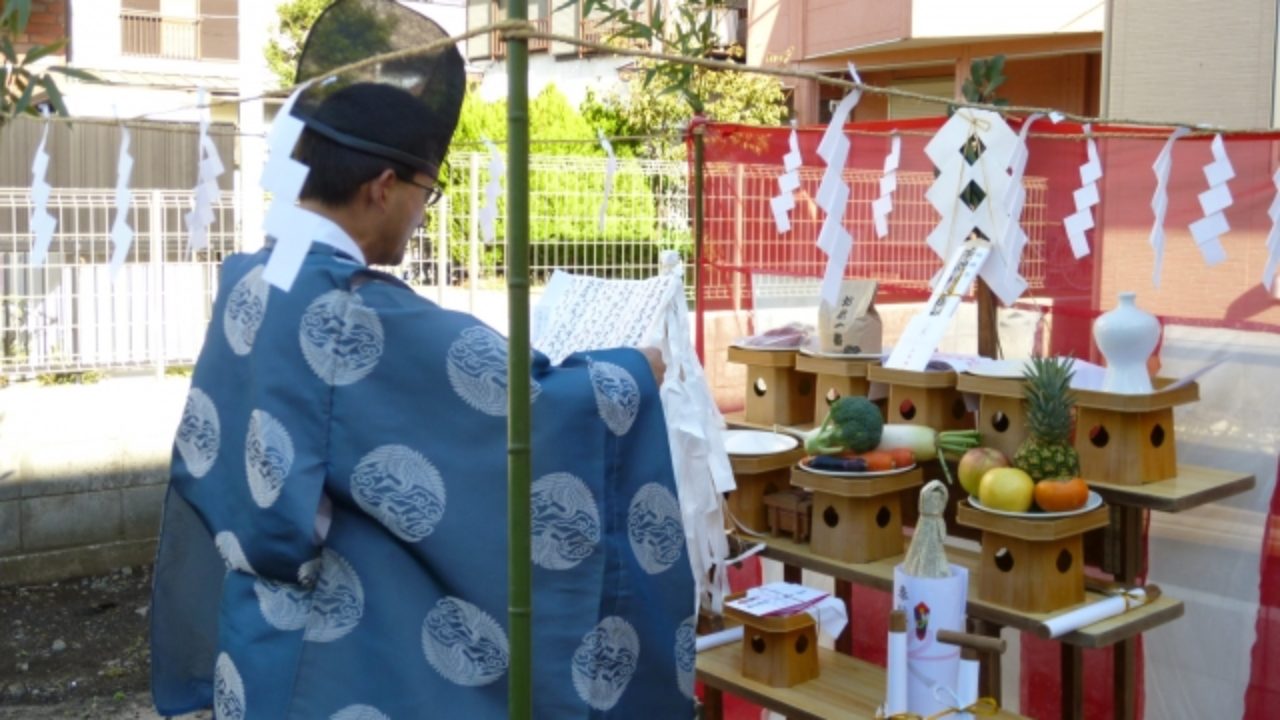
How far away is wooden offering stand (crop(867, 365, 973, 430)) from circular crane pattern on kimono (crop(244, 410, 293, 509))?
167 centimetres

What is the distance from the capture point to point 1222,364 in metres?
3.19

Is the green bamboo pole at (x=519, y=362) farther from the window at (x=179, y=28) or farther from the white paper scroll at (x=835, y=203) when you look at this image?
the window at (x=179, y=28)

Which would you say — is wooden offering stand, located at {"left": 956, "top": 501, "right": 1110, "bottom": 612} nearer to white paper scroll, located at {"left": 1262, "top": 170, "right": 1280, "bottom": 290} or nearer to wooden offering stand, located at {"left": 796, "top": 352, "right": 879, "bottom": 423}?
wooden offering stand, located at {"left": 796, "top": 352, "right": 879, "bottom": 423}

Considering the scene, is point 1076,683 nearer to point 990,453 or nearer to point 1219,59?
point 990,453

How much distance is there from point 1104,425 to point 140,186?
980 centimetres

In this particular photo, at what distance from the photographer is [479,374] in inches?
70.0

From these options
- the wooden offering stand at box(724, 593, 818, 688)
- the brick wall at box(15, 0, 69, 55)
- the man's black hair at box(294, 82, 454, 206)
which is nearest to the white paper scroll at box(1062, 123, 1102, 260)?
the wooden offering stand at box(724, 593, 818, 688)

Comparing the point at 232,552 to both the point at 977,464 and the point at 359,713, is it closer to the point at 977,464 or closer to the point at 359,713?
the point at 359,713

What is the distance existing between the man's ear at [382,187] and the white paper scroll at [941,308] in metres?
1.46

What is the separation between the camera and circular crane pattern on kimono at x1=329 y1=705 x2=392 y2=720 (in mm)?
1828

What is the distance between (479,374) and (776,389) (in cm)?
180

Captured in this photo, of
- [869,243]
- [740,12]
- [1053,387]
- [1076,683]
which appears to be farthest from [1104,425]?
[740,12]

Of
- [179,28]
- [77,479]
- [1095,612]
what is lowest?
[77,479]

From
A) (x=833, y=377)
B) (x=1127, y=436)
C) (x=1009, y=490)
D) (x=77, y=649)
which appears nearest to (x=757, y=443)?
(x=833, y=377)
